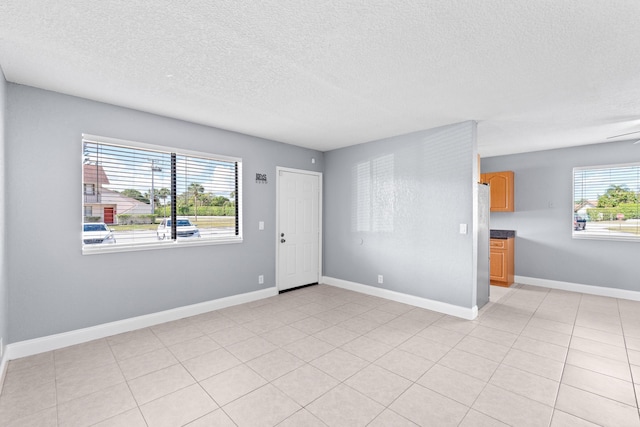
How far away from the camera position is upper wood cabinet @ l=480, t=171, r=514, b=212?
5.72 meters

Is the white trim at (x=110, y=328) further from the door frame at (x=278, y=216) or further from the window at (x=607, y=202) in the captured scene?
the window at (x=607, y=202)

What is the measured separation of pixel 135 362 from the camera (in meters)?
2.72

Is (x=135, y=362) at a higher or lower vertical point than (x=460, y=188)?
lower

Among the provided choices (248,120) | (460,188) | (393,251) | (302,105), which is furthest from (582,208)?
(248,120)

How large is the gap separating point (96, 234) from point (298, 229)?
2.94 meters

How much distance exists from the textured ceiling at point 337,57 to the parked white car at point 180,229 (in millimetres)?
1343

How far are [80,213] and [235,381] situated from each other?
2.37 meters

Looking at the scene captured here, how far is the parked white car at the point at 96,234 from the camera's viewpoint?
3.14 metres

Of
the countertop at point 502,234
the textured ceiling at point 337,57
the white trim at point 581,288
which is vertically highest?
the textured ceiling at point 337,57

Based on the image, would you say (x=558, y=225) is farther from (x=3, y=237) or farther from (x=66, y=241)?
(x=3, y=237)

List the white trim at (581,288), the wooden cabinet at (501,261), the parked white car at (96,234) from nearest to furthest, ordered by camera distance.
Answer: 1. the parked white car at (96,234)
2. the white trim at (581,288)
3. the wooden cabinet at (501,261)

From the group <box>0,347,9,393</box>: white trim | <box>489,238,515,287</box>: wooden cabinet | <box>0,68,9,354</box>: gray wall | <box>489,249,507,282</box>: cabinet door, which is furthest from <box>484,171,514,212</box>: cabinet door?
<box>0,347,9,393</box>: white trim

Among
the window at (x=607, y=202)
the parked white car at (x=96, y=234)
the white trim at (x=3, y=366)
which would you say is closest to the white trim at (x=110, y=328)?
the white trim at (x=3, y=366)

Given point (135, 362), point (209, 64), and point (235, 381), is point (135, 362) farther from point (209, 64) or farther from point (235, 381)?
point (209, 64)
